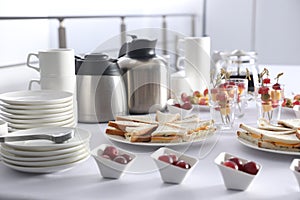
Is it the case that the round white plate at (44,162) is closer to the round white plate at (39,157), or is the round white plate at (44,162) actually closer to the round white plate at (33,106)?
the round white plate at (39,157)

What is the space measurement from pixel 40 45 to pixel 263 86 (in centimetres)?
148

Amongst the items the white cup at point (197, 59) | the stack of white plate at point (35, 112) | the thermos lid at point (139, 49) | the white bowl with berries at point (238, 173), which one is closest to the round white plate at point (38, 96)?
the stack of white plate at point (35, 112)

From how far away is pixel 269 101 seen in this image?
4.21 feet

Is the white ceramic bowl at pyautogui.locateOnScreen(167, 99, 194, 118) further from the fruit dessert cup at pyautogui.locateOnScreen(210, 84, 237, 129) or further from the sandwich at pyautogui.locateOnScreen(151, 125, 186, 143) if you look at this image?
the sandwich at pyautogui.locateOnScreen(151, 125, 186, 143)

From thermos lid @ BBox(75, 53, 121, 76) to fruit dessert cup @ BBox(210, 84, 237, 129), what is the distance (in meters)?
→ 0.29

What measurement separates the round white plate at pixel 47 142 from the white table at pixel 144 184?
2.3 inches

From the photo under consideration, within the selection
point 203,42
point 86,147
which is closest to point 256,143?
point 86,147

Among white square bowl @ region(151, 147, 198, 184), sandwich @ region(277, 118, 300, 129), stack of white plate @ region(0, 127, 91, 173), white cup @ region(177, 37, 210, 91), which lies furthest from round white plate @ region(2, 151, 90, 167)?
white cup @ region(177, 37, 210, 91)

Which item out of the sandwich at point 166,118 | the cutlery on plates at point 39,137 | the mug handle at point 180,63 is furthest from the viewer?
the mug handle at point 180,63

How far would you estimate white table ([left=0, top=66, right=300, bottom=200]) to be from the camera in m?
0.83

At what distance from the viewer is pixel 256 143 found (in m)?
1.07

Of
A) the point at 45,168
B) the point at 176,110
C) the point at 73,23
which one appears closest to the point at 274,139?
the point at 176,110

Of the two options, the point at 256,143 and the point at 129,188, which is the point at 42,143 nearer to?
the point at 129,188

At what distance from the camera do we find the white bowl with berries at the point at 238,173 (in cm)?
83
